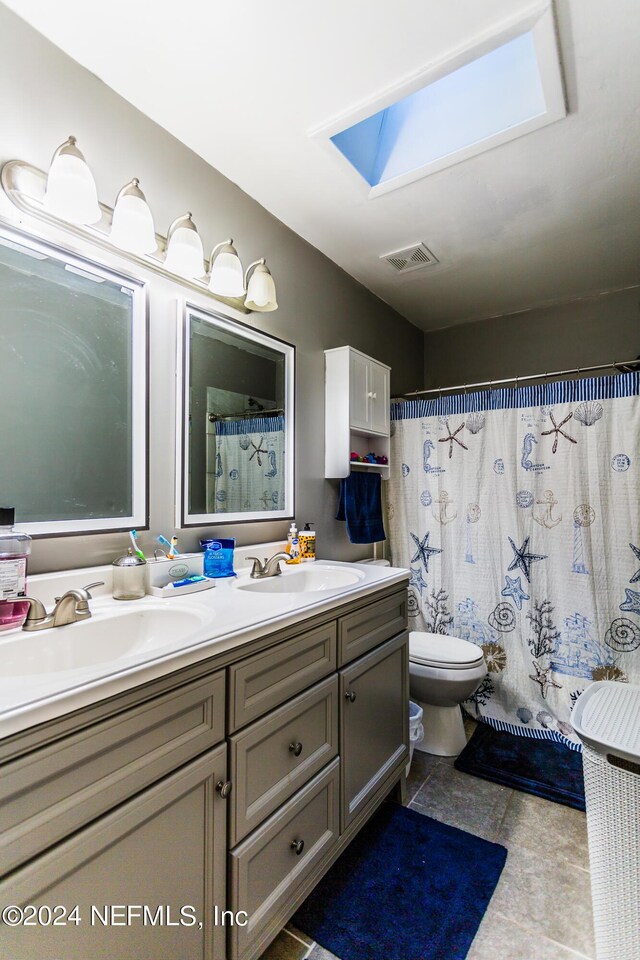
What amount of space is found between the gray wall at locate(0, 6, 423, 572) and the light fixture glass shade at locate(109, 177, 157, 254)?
8 centimetres

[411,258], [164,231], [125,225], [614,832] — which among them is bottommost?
[614,832]

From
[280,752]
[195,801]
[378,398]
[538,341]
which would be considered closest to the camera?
[195,801]

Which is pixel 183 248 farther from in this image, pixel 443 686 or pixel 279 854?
pixel 443 686

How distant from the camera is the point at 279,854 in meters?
1.09

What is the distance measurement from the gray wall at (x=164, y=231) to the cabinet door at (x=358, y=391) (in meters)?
0.15

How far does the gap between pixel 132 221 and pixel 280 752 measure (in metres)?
1.46

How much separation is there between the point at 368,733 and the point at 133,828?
86cm

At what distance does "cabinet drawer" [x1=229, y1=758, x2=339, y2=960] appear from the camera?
975 mm

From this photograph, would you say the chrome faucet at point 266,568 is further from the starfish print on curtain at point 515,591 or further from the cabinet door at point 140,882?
the starfish print on curtain at point 515,591

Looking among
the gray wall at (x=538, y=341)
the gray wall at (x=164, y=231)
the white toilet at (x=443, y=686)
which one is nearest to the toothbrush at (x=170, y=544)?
the gray wall at (x=164, y=231)

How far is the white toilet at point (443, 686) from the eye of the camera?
1.91m

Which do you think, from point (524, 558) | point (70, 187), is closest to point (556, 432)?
point (524, 558)

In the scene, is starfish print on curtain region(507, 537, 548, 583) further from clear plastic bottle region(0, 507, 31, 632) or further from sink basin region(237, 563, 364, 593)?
clear plastic bottle region(0, 507, 31, 632)

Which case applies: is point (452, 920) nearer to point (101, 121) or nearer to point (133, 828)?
point (133, 828)
